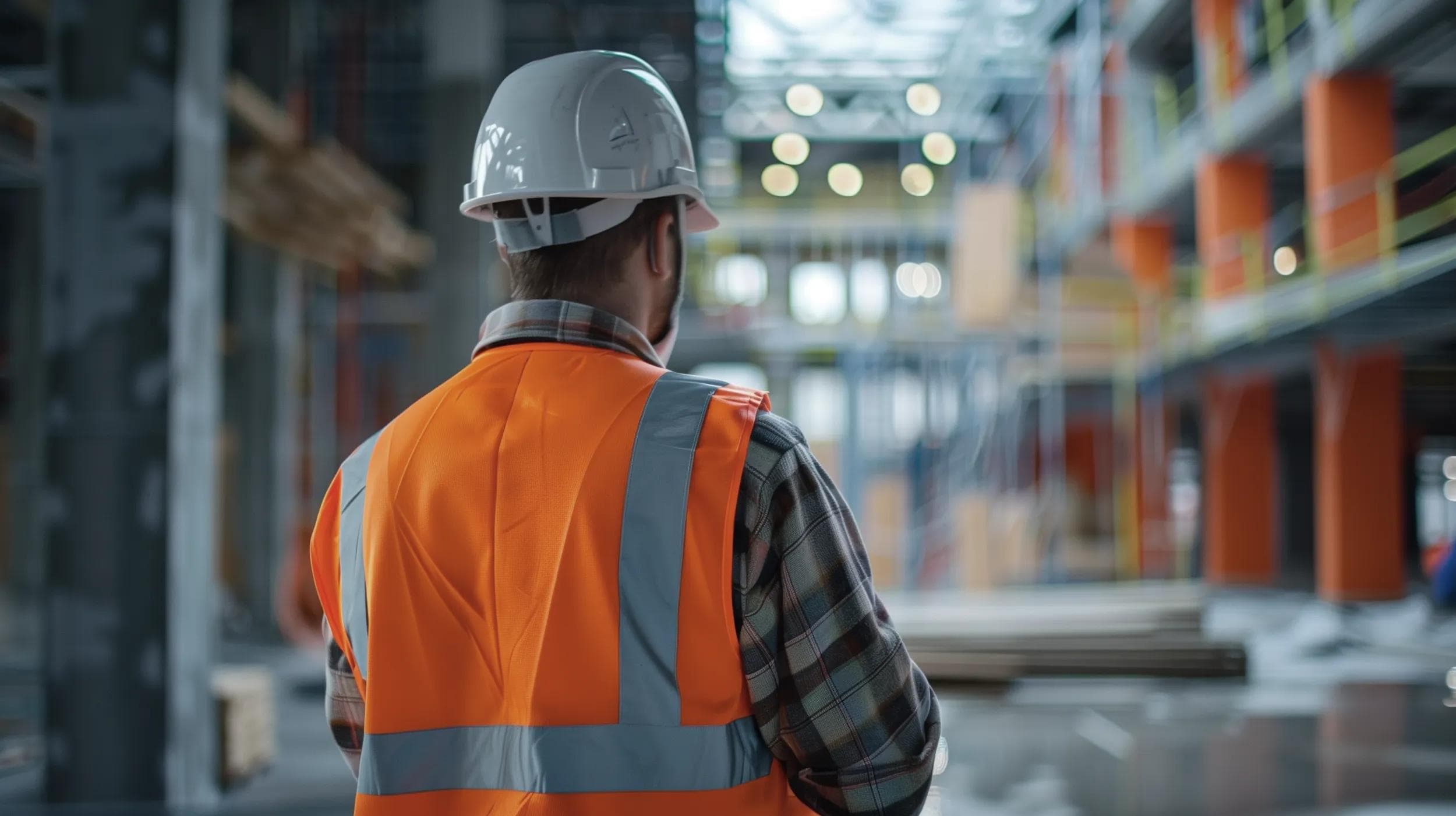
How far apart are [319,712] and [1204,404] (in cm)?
1531

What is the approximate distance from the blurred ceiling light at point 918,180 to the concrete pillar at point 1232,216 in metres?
12.5

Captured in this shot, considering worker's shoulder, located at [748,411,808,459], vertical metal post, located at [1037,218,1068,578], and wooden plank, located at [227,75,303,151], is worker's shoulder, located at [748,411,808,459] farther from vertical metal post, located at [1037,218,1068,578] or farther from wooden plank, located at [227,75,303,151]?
vertical metal post, located at [1037,218,1068,578]

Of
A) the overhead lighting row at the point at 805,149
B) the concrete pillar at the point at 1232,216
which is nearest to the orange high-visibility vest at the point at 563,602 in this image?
the concrete pillar at the point at 1232,216

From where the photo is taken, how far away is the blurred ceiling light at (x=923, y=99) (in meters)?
24.0

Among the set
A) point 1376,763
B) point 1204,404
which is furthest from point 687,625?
point 1204,404

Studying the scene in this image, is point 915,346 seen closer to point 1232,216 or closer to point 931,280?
point 1232,216

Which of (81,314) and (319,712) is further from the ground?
(81,314)

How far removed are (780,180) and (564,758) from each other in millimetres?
31806

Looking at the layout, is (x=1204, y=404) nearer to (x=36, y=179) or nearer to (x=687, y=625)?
(x=36, y=179)

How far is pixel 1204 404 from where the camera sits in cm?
Result: 1880

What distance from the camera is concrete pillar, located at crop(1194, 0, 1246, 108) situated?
1722cm

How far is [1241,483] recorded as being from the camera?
714 inches

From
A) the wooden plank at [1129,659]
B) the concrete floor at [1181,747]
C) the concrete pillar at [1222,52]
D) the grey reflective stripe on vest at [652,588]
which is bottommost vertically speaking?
the concrete floor at [1181,747]

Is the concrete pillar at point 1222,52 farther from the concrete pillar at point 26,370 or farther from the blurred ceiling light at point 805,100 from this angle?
the concrete pillar at point 26,370
